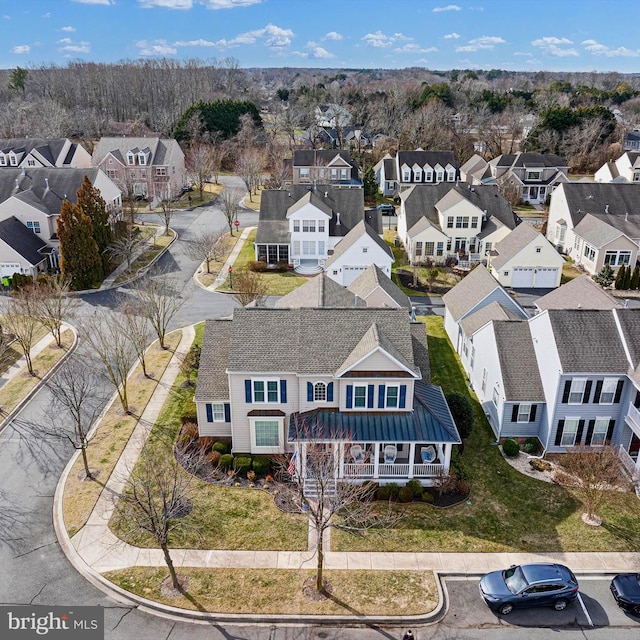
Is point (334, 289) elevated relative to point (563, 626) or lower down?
elevated

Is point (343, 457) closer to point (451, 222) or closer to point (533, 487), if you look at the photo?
point (533, 487)

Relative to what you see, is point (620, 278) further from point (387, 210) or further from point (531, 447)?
point (387, 210)

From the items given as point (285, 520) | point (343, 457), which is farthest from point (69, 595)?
point (343, 457)

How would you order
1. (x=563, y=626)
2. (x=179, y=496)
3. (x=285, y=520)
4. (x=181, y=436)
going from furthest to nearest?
(x=181, y=436), (x=285, y=520), (x=179, y=496), (x=563, y=626)

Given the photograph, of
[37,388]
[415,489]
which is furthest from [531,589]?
[37,388]

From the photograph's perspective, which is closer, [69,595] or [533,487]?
[69,595]

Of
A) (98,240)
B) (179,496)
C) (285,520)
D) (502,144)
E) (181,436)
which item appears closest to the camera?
(179,496)

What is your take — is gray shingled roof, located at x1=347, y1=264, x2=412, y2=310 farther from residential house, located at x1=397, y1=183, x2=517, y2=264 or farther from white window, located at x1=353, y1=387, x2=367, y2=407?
residential house, located at x1=397, y1=183, x2=517, y2=264
